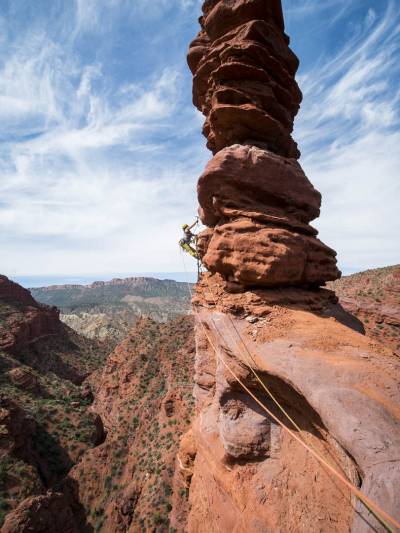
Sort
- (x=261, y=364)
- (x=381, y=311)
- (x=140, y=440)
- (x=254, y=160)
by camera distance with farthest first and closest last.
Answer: (x=140, y=440) → (x=381, y=311) → (x=254, y=160) → (x=261, y=364)

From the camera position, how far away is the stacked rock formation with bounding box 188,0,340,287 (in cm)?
1075

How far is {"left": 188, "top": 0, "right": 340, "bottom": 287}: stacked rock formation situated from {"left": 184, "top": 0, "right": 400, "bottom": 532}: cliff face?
0.06 metres

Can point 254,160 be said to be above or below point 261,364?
above

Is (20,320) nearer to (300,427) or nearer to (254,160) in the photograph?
(254,160)

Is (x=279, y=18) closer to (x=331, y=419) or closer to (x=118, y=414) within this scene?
(x=331, y=419)

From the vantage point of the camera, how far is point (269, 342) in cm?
883

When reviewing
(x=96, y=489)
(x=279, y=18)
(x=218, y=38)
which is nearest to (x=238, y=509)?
(x=218, y=38)

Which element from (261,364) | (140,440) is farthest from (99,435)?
(261,364)

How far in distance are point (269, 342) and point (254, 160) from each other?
7.81 meters

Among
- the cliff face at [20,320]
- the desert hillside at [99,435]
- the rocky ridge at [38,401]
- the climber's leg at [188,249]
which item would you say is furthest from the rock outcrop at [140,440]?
the cliff face at [20,320]

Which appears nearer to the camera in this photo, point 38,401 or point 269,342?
point 269,342

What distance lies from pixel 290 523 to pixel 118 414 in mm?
44032

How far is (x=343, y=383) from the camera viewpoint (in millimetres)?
6551

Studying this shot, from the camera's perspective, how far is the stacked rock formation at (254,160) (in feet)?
35.3
